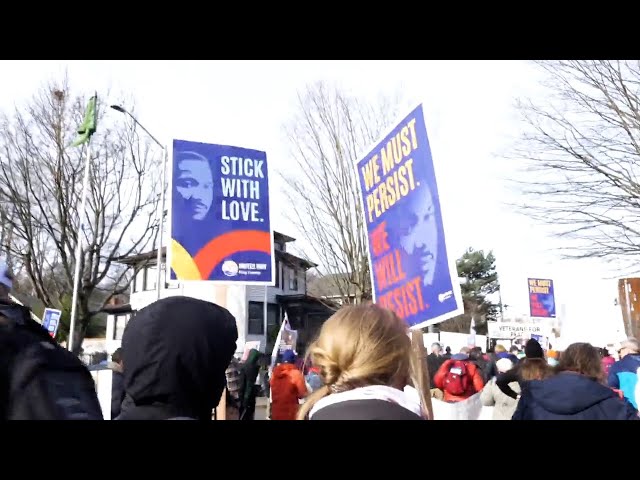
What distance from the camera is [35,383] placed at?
138 cm

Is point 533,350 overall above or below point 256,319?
below

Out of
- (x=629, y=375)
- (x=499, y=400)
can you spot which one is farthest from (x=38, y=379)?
(x=629, y=375)

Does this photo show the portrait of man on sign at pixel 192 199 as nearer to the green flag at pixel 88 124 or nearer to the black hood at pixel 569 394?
the black hood at pixel 569 394

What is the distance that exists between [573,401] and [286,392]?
18.6ft

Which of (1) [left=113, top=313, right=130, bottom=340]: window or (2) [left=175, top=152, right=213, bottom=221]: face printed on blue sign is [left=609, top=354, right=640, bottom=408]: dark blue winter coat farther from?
(1) [left=113, top=313, right=130, bottom=340]: window

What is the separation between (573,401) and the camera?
335cm

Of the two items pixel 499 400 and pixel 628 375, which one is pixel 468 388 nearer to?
pixel 499 400

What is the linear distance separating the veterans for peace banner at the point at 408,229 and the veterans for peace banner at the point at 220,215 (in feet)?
8.64

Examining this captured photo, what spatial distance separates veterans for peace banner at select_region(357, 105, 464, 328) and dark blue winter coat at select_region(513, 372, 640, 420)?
25.0 inches

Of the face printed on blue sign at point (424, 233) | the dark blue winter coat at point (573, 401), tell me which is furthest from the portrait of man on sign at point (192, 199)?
the dark blue winter coat at point (573, 401)

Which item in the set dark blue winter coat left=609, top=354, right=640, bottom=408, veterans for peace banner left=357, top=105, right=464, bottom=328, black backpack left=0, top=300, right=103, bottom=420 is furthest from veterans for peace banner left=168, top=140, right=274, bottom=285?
black backpack left=0, top=300, right=103, bottom=420
